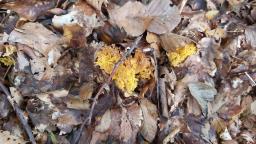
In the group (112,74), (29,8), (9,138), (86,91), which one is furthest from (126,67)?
(9,138)

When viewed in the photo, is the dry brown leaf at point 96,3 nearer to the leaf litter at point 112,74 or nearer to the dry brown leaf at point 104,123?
the leaf litter at point 112,74

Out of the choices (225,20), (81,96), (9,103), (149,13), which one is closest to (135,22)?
(149,13)

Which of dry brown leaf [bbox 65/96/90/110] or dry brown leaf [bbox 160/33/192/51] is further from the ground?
dry brown leaf [bbox 160/33/192/51]

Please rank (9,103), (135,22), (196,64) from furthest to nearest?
(196,64) < (135,22) < (9,103)

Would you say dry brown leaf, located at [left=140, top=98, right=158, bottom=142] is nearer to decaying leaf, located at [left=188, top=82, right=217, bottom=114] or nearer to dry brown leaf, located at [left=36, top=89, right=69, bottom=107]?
decaying leaf, located at [left=188, top=82, right=217, bottom=114]

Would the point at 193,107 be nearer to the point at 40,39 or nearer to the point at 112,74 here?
the point at 112,74

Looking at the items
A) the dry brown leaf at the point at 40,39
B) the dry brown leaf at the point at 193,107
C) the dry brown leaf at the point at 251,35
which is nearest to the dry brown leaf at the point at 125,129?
the dry brown leaf at the point at 193,107

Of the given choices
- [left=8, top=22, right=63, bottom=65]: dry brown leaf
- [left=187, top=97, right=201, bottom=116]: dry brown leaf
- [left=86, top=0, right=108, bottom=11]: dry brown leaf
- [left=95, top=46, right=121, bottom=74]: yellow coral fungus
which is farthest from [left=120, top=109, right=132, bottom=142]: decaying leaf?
[left=86, top=0, right=108, bottom=11]: dry brown leaf

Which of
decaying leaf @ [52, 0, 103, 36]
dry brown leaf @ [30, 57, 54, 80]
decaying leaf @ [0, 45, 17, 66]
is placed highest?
decaying leaf @ [52, 0, 103, 36]

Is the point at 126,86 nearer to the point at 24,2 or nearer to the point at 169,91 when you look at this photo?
the point at 169,91
